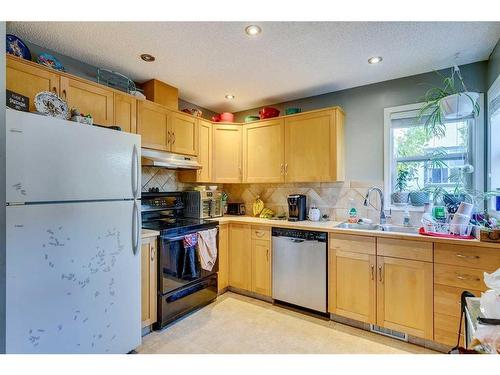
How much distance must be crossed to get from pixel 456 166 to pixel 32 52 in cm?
386

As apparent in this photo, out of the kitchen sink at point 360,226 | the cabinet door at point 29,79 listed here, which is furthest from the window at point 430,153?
the cabinet door at point 29,79

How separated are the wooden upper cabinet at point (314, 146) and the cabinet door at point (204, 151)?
3.34 feet

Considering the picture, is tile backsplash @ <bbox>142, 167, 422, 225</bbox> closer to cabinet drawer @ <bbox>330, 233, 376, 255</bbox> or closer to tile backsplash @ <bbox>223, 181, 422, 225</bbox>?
tile backsplash @ <bbox>223, 181, 422, 225</bbox>

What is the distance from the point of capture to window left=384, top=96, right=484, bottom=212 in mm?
2270

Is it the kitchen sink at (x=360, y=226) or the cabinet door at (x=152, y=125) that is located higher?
the cabinet door at (x=152, y=125)

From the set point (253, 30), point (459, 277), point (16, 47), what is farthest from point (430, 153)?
point (16, 47)

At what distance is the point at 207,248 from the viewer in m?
2.72

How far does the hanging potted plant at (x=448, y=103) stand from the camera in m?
2.03

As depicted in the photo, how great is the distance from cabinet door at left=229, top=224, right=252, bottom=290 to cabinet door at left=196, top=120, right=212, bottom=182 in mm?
736

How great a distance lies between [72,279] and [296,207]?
7.25 ft

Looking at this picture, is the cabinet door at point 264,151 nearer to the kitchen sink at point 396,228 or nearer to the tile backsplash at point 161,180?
the tile backsplash at point 161,180

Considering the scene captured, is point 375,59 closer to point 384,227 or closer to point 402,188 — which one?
point 402,188

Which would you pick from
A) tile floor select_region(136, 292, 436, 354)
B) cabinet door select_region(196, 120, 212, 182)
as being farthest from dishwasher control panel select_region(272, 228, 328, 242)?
cabinet door select_region(196, 120, 212, 182)
